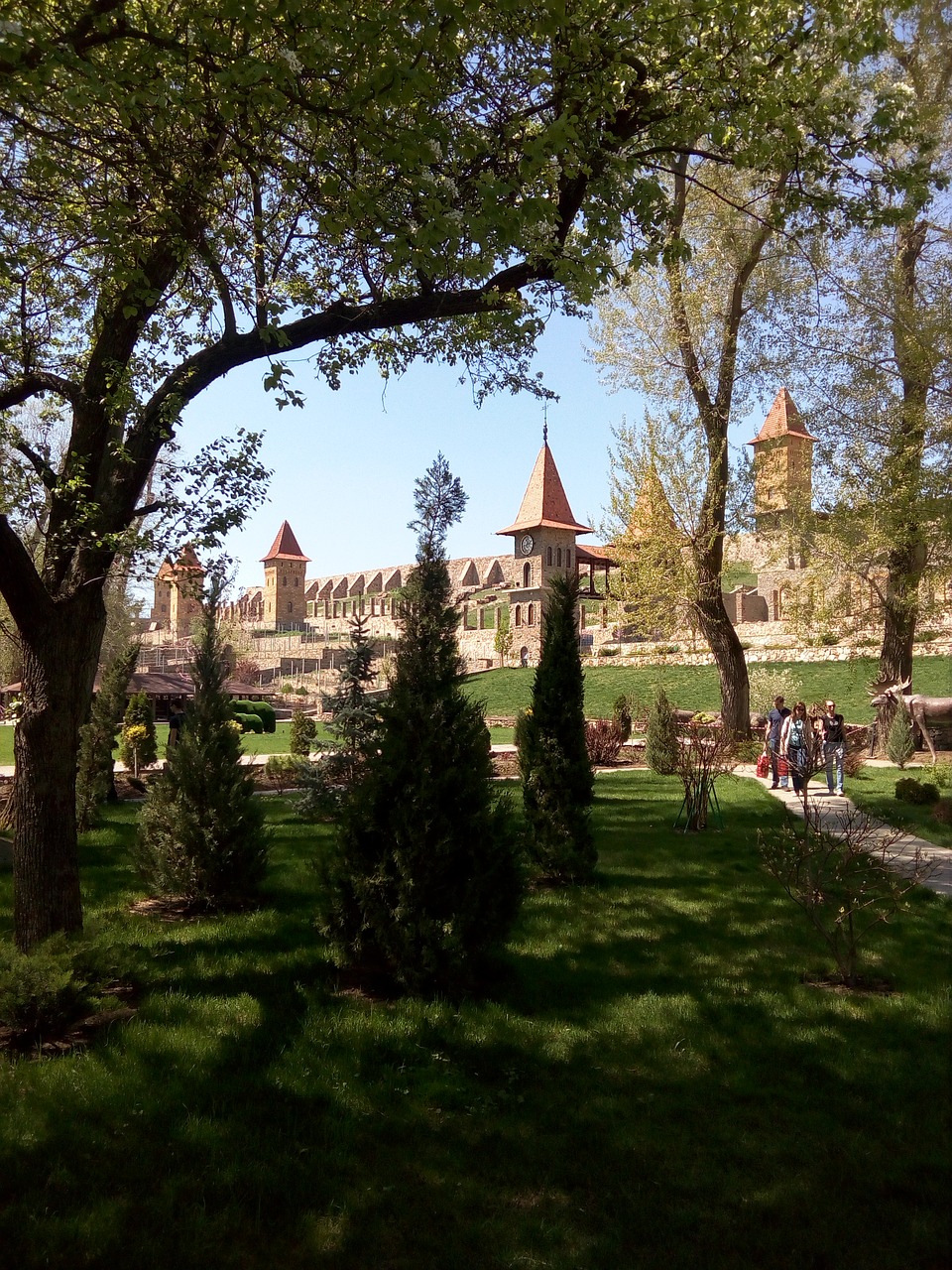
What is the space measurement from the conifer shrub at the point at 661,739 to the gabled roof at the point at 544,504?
3690 centimetres

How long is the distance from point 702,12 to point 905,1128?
6.65 metres

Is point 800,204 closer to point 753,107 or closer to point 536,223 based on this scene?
point 753,107

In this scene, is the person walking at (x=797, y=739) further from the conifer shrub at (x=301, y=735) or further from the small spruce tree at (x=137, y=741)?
the small spruce tree at (x=137, y=741)

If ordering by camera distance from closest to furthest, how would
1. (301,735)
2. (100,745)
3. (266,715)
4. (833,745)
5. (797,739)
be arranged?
(100,745)
(797,739)
(833,745)
(301,735)
(266,715)

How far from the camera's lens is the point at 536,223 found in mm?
5793

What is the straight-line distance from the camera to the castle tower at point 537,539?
177 ft

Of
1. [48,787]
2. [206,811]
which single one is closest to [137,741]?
[206,811]

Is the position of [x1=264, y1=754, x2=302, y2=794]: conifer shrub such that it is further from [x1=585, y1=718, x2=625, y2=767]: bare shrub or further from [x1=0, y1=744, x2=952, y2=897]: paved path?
[x1=585, y1=718, x2=625, y2=767]: bare shrub

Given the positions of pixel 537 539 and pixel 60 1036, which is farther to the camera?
pixel 537 539

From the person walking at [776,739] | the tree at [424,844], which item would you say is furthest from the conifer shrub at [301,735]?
the tree at [424,844]

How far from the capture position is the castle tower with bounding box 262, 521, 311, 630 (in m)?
96.8

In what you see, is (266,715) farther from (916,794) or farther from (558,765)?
(558,765)

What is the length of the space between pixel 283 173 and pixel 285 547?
3633 inches

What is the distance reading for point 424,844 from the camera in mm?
5336
